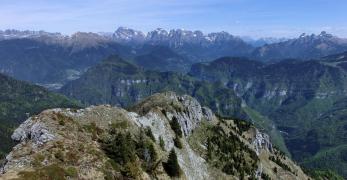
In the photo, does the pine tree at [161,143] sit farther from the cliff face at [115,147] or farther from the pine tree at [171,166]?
the pine tree at [171,166]

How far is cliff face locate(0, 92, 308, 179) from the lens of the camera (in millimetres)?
78875

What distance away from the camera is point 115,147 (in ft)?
304

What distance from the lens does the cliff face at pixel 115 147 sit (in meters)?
78.9

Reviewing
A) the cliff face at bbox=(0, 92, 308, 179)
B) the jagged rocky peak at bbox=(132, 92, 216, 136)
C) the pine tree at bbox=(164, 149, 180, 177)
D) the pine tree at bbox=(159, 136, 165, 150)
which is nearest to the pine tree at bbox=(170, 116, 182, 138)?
the cliff face at bbox=(0, 92, 308, 179)

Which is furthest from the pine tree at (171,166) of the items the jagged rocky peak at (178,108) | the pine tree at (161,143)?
the jagged rocky peak at (178,108)

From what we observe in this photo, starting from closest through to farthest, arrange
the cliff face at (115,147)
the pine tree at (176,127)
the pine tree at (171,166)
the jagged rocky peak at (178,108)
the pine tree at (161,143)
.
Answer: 1. the cliff face at (115,147)
2. the pine tree at (171,166)
3. the pine tree at (161,143)
4. the pine tree at (176,127)
5. the jagged rocky peak at (178,108)

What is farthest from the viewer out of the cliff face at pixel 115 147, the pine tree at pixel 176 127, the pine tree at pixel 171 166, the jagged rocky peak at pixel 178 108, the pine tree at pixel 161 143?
the jagged rocky peak at pixel 178 108

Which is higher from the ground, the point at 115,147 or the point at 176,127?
the point at 115,147

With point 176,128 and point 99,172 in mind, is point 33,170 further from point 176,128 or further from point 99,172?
point 176,128

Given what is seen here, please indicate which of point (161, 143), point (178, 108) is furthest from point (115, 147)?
point (178, 108)

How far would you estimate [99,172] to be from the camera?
82000 millimetres

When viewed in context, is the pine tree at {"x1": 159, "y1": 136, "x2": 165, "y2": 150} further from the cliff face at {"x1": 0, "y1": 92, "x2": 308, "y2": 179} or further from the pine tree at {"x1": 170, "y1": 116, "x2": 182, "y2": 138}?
the pine tree at {"x1": 170, "y1": 116, "x2": 182, "y2": 138}

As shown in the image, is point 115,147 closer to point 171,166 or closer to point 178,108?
point 171,166

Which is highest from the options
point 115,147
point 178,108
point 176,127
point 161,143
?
point 115,147
